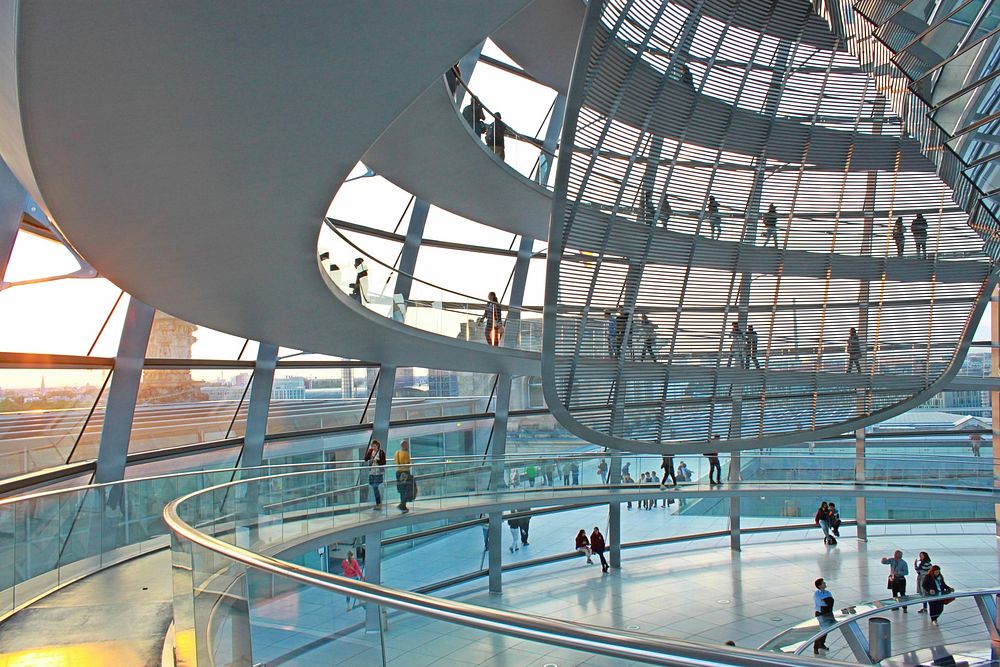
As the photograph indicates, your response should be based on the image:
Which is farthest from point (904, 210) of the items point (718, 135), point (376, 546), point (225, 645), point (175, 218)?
point (225, 645)

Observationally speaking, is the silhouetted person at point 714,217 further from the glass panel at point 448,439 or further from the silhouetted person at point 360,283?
the glass panel at point 448,439

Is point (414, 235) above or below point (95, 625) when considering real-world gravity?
above

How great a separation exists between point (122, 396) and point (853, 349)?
15.6m

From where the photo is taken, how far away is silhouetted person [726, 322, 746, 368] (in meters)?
17.3

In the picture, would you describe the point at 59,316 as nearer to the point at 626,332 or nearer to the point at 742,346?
the point at 626,332

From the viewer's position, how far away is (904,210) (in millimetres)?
17172

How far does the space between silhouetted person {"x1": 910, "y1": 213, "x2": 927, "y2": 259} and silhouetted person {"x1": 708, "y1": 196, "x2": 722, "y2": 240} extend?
467cm

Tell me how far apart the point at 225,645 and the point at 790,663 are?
2947mm

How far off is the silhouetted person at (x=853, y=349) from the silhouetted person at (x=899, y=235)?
2099mm

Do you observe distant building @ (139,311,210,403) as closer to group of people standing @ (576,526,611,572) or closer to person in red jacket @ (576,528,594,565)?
group of people standing @ (576,526,611,572)

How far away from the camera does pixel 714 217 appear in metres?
15.8

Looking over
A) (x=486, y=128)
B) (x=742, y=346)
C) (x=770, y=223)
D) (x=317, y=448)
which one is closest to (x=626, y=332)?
(x=742, y=346)

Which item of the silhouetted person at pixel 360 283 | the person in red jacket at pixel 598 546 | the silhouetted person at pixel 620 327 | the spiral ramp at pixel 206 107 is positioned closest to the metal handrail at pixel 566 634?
the spiral ramp at pixel 206 107

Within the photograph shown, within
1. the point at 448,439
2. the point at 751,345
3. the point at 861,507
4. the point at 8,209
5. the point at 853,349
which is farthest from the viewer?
the point at 861,507
